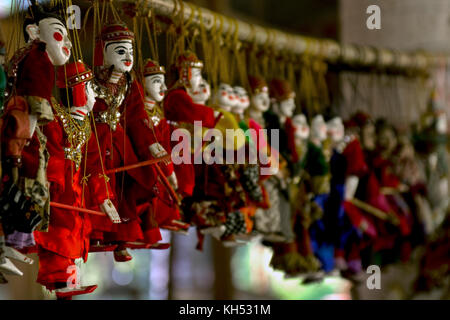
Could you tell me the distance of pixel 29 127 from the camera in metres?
1.52

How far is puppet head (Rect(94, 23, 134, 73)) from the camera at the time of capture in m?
1.80

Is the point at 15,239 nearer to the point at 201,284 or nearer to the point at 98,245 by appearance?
the point at 98,245

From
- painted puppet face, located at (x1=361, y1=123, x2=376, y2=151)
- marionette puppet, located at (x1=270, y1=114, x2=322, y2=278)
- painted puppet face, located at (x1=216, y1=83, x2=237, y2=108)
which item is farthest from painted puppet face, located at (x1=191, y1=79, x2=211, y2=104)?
painted puppet face, located at (x1=361, y1=123, x2=376, y2=151)

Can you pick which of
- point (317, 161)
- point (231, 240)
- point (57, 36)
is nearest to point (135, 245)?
point (231, 240)

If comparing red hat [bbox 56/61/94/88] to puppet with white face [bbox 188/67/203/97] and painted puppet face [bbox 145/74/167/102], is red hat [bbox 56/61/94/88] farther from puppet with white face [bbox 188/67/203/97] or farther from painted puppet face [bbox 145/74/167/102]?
puppet with white face [bbox 188/67/203/97]


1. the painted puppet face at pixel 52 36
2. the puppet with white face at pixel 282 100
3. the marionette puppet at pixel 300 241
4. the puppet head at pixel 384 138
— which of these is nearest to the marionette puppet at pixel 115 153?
the painted puppet face at pixel 52 36

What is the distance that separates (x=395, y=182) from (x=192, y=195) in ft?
3.84

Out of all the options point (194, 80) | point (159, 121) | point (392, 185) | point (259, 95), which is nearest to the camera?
point (159, 121)

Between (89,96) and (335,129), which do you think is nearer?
(89,96)

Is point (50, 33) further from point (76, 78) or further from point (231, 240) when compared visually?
point (231, 240)

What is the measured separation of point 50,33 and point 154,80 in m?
0.42

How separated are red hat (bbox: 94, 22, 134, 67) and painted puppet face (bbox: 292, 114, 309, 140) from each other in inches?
36.8

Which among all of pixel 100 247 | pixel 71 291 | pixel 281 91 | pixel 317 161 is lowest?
pixel 71 291

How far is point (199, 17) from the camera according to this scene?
2.33 m
